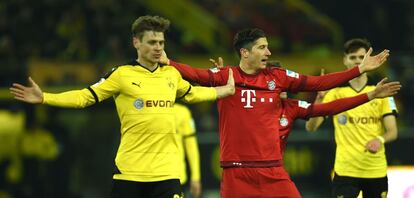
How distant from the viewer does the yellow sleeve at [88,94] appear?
22.8ft

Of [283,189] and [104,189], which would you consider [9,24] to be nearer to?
[104,189]

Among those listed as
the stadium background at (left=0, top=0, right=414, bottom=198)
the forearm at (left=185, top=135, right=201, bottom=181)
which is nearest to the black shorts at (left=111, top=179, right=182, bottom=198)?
the forearm at (left=185, top=135, right=201, bottom=181)

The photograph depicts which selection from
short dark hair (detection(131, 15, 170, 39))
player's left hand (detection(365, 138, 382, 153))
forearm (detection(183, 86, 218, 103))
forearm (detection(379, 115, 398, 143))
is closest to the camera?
short dark hair (detection(131, 15, 170, 39))

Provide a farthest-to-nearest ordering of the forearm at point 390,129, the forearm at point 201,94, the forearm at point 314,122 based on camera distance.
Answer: the forearm at point 314,122 < the forearm at point 390,129 < the forearm at point 201,94

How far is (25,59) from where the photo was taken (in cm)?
1488

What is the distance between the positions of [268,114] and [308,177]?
5588 millimetres

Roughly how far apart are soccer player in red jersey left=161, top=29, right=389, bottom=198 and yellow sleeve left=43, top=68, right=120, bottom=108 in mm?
650

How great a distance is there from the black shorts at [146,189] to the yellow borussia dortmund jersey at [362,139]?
236cm

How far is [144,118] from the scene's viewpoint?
7.22m

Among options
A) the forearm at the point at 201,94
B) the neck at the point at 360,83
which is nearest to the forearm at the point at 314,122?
the neck at the point at 360,83

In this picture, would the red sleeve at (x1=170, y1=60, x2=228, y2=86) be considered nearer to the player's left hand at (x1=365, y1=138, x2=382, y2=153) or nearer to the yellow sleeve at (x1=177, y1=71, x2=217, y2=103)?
the yellow sleeve at (x1=177, y1=71, x2=217, y2=103)

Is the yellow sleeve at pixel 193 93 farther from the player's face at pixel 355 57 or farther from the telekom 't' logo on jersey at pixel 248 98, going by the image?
the player's face at pixel 355 57

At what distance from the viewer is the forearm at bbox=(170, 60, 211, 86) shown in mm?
7703

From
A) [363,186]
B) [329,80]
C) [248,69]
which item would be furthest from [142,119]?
[363,186]
